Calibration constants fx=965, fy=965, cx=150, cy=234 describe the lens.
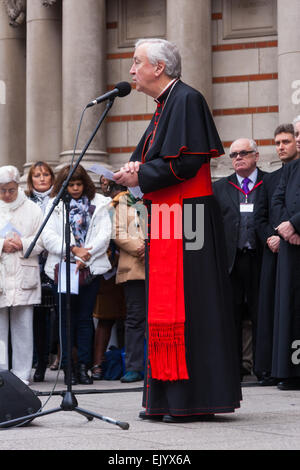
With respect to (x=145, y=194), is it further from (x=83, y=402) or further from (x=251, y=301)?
(x=251, y=301)

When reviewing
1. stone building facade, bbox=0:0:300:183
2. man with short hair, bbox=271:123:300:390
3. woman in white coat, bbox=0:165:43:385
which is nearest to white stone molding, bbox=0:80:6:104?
stone building facade, bbox=0:0:300:183

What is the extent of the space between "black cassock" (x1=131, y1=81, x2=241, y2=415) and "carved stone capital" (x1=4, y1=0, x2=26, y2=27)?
8.27 m

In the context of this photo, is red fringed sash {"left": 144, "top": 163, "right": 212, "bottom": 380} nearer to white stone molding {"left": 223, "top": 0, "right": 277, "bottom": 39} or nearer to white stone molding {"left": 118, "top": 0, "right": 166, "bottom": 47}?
white stone molding {"left": 223, "top": 0, "right": 277, "bottom": 39}

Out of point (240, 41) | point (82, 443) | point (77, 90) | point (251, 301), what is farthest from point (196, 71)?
point (82, 443)

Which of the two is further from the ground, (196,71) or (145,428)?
(196,71)

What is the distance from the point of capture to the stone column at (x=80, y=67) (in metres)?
12.2

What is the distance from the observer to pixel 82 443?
186 inches

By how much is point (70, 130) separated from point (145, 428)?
289 inches

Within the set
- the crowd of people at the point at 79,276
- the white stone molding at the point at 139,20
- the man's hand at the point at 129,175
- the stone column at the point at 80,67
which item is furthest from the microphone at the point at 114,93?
the white stone molding at the point at 139,20

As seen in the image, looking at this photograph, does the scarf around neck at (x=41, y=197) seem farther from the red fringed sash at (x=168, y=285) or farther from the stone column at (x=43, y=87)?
the red fringed sash at (x=168, y=285)

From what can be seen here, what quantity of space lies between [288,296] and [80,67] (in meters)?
5.36

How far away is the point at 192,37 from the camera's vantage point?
1180cm

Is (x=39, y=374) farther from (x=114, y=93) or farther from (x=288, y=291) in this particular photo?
(x=114, y=93)

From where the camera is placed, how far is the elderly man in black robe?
565 centimetres
